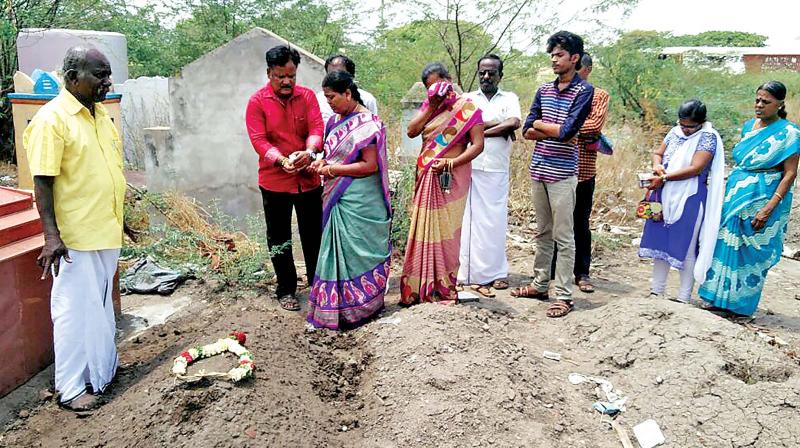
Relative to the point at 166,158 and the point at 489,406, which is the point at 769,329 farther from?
the point at 166,158

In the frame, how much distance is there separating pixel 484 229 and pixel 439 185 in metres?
0.88

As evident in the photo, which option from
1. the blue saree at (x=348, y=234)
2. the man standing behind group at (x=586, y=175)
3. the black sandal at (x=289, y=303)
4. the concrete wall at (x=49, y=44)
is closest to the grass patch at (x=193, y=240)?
the black sandal at (x=289, y=303)

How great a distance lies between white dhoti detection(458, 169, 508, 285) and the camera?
518cm

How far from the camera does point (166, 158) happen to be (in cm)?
669

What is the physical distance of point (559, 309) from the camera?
465 centimetres

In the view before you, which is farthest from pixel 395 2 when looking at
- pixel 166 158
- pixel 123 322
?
pixel 123 322

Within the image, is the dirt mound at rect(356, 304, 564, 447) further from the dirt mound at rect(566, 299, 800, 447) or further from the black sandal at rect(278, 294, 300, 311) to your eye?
the black sandal at rect(278, 294, 300, 311)

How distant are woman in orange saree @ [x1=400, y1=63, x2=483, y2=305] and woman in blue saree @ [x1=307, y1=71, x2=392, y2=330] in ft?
0.90

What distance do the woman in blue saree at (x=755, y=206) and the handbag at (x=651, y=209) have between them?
0.48m

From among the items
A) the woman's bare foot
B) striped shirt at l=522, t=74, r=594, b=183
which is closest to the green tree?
striped shirt at l=522, t=74, r=594, b=183

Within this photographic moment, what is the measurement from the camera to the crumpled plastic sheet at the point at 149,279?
4961mm

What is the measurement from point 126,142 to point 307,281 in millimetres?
6218

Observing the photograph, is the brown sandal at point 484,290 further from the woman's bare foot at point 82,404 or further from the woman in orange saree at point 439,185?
the woman's bare foot at point 82,404

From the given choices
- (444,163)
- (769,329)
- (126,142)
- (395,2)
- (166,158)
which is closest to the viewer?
(444,163)
